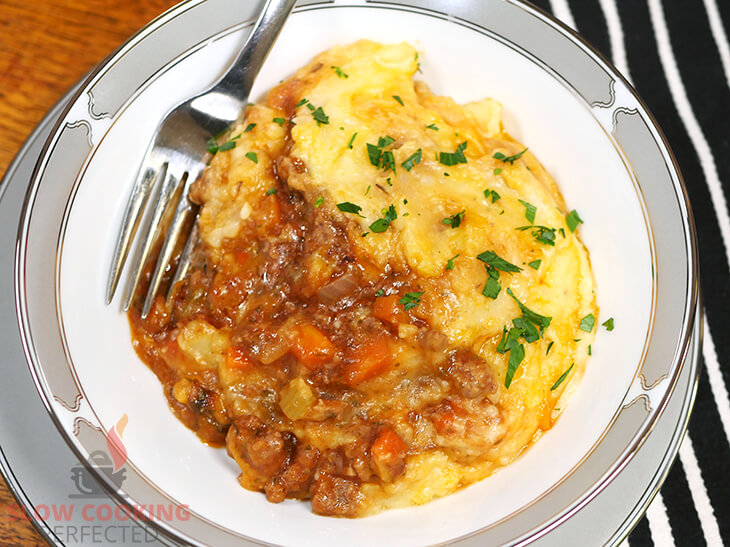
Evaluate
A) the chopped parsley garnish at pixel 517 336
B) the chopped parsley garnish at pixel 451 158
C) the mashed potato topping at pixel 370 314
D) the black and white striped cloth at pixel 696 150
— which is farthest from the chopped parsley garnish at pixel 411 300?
the black and white striped cloth at pixel 696 150

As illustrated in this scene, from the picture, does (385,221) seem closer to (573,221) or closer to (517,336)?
(517,336)

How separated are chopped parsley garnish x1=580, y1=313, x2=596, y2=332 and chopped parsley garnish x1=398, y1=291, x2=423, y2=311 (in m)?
0.83

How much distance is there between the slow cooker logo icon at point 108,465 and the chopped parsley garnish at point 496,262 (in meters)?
1.75

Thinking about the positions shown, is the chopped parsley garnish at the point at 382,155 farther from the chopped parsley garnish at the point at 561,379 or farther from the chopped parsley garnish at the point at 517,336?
the chopped parsley garnish at the point at 561,379

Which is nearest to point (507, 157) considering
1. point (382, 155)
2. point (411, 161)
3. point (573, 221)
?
point (573, 221)

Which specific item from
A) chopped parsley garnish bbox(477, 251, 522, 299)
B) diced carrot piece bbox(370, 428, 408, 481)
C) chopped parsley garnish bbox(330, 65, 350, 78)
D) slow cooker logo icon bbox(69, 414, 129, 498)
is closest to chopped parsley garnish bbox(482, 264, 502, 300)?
chopped parsley garnish bbox(477, 251, 522, 299)

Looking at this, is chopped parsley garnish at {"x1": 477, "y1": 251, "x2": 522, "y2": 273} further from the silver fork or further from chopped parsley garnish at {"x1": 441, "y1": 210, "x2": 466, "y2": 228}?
the silver fork

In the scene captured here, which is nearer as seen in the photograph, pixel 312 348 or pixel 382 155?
pixel 312 348

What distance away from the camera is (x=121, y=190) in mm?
3367

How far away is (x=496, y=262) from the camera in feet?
9.92

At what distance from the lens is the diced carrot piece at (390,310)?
10.00ft

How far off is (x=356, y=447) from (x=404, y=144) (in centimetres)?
138

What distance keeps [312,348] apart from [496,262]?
2.90ft

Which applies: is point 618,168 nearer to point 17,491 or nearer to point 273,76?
point 273,76
